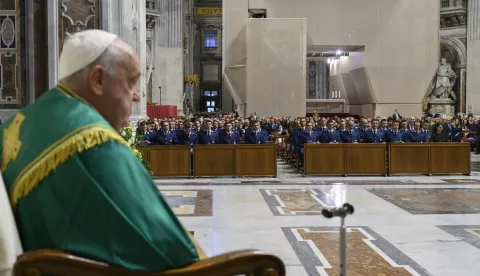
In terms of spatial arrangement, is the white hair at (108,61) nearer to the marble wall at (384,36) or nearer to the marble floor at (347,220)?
the marble floor at (347,220)

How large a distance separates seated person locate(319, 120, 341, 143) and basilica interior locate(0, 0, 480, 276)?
39 mm

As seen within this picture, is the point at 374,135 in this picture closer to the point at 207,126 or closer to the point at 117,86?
the point at 207,126

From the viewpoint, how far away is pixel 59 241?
190cm

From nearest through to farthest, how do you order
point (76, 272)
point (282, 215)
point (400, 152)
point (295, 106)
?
point (76, 272)
point (282, 215)
point (400, 152)
point (295, 106)

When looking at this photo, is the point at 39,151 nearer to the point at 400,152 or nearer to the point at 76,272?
the point at 76,272

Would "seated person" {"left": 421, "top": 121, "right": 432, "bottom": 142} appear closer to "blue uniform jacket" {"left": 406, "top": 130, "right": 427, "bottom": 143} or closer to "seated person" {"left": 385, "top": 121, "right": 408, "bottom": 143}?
"blue uniform jacket" {"left": 406, "top": 130, "right": 427, "bottom": 143}

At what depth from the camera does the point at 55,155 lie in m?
1.91

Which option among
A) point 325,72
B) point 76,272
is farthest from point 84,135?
point 325,72

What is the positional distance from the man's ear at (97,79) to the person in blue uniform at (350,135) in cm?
1329

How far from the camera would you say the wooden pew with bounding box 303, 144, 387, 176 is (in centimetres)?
1430

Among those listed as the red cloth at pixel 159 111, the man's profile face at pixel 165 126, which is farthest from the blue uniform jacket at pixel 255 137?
the red cloth at pixel 159 111

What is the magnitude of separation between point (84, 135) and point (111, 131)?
10 centimetres

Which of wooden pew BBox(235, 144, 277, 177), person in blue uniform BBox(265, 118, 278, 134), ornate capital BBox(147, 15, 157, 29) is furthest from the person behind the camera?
ornate capital BBox(147, 15, 157, 29)

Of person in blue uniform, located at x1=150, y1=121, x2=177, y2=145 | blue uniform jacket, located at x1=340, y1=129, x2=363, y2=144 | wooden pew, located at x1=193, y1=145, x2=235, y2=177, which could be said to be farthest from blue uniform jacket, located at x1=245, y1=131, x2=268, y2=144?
blue uniform jacket, located at x1=340, y1=129, x2=363, y2=144
